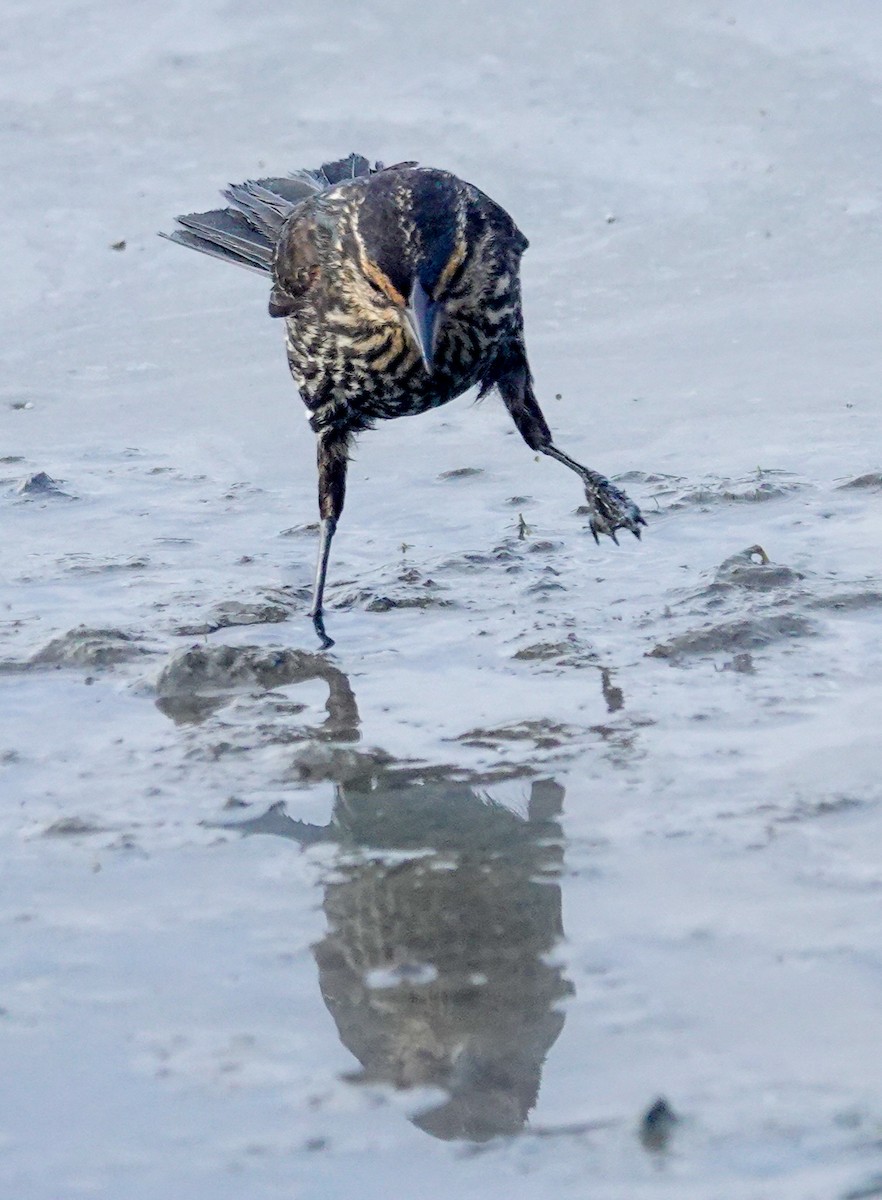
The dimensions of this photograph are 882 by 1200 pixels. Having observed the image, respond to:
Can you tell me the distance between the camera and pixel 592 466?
234 inches

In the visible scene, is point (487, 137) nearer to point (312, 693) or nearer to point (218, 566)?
point (218, 566)

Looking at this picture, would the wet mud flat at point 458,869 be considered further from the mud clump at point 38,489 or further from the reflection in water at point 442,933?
the mud clump at point 38,489

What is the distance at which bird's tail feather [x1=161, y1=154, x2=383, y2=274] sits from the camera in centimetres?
610

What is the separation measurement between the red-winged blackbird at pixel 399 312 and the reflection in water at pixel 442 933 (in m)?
1.09

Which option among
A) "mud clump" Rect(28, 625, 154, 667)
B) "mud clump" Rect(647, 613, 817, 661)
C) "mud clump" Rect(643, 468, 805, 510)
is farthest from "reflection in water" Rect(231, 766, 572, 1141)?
"mud clump" Rect(643, 468, 805, 510)

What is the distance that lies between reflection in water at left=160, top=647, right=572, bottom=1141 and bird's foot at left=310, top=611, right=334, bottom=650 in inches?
22.7

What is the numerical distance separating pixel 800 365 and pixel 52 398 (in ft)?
8.63

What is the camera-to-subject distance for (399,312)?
4.74 m

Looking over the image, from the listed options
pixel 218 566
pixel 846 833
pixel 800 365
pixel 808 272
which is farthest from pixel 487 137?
pixel 846 833

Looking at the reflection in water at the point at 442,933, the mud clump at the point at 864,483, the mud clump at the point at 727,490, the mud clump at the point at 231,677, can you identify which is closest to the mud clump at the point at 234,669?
the mud clump at the point at 231,677

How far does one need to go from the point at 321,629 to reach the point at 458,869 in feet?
5.04

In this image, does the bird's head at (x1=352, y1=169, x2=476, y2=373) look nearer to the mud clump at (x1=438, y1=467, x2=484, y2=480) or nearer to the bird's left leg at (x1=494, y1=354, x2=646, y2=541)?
the bird's left leg at (x1=494, y1=354, x2=646, y2=541)

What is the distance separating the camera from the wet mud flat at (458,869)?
2562 mm

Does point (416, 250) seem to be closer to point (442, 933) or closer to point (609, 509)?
point (609, 509)
